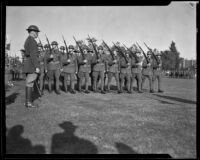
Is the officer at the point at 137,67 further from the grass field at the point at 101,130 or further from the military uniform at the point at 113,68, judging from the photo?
the grass field at the point at 101,130

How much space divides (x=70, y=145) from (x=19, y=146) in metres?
0.94

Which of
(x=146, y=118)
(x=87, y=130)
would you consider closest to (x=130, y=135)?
(x=87, y=130)

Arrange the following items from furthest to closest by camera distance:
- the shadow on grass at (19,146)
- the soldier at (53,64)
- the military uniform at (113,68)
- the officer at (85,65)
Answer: the military uniform at (113,68), the officer at (85,65), the soldier at (53,64), the shadow on grass at (19,146)

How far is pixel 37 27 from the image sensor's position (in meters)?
7.38

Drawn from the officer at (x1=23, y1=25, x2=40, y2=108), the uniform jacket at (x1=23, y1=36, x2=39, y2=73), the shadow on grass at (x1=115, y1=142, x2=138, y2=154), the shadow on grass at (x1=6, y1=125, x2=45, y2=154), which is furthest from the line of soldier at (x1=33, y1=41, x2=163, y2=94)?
the shadow on grass at (x1=115, y1=142, x2=138, y2=154)

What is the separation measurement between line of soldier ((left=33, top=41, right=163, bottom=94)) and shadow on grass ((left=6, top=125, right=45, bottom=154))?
6.39 m

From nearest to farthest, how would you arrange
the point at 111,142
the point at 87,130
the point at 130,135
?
1. the point at 111,142
2. the point at 130,135
3. the point at 87,130

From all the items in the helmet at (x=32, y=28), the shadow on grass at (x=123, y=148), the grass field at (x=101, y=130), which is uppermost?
the helmet at (x=32, y=28)

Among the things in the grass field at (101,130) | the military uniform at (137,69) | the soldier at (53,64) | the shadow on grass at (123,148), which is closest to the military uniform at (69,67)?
the soldier at (53,64)

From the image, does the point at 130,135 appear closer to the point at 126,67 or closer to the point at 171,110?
the point at 171,110

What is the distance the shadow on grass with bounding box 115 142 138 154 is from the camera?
386 cm

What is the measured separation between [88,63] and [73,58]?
0.86 m

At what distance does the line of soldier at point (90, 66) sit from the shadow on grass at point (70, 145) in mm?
6571

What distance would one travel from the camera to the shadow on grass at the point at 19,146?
12.6ft
